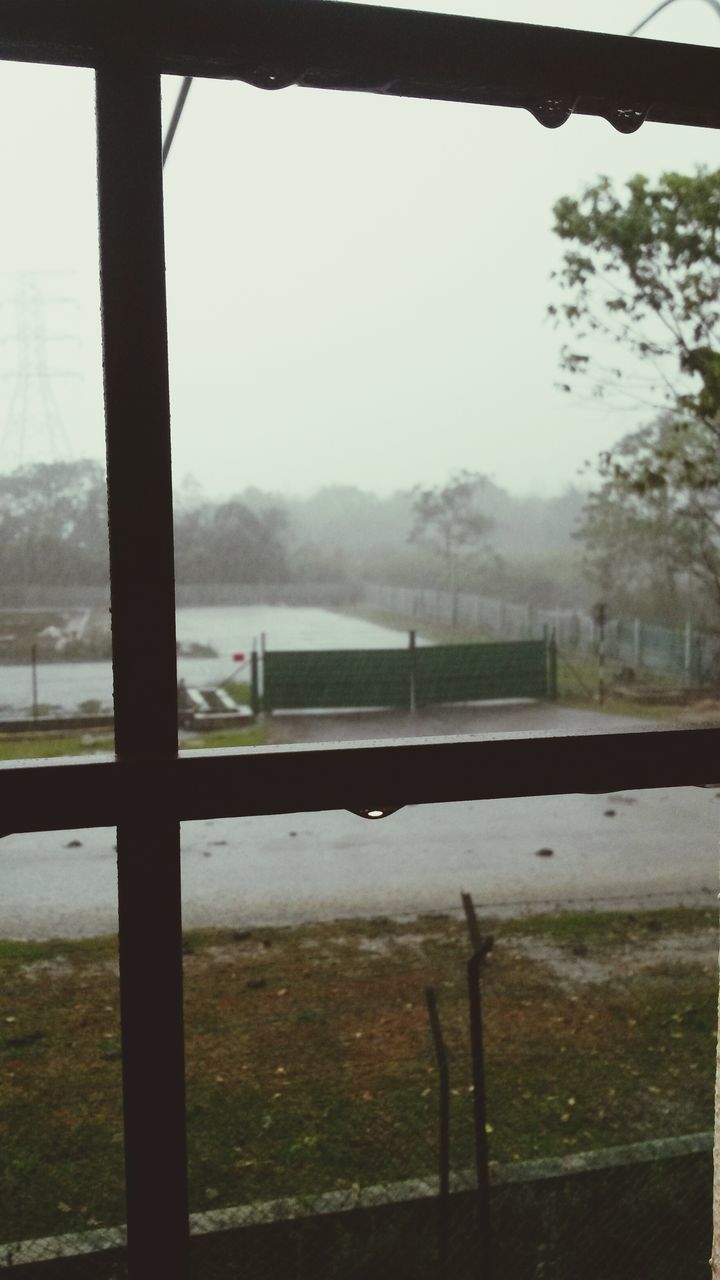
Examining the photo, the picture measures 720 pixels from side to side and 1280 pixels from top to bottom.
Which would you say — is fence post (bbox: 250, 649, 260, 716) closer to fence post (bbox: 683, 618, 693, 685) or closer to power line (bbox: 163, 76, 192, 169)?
fence post (bbox: 683, 618, 693, 685)

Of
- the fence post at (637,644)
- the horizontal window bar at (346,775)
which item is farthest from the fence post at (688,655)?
the horizontal window bar at (346,775)

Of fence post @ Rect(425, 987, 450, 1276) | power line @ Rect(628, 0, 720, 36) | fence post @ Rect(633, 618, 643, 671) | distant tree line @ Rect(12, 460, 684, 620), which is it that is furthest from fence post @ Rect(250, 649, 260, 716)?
power line @ Rect(628, 0, 720, 36)

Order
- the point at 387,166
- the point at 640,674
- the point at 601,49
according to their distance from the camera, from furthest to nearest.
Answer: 1. the point at 640,674
2. the point at 387,166
3. the point at 601,49

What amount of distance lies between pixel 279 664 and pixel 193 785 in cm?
493

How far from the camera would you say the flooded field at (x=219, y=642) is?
2586mm

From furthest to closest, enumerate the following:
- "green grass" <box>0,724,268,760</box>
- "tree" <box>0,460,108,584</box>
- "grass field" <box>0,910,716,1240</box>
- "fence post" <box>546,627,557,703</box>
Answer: "fence post" <box>546,627,557,703</box>
"green grass" <box>0,724,268,760</box>
"grass field" <box>0,910,716,1240</box>
"tree" <box>0,460,108,584</box>

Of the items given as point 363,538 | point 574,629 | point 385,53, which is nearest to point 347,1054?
point 363,538

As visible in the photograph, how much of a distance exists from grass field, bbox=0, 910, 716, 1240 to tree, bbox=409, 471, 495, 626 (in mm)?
1820

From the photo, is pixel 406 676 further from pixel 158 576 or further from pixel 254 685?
pixel 158 576

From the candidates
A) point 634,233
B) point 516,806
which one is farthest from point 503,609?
point 634,233

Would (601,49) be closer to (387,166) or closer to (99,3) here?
(99,3)

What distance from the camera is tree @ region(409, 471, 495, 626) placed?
15.9ft

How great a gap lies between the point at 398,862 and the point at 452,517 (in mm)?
1725

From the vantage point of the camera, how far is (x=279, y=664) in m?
5.63
